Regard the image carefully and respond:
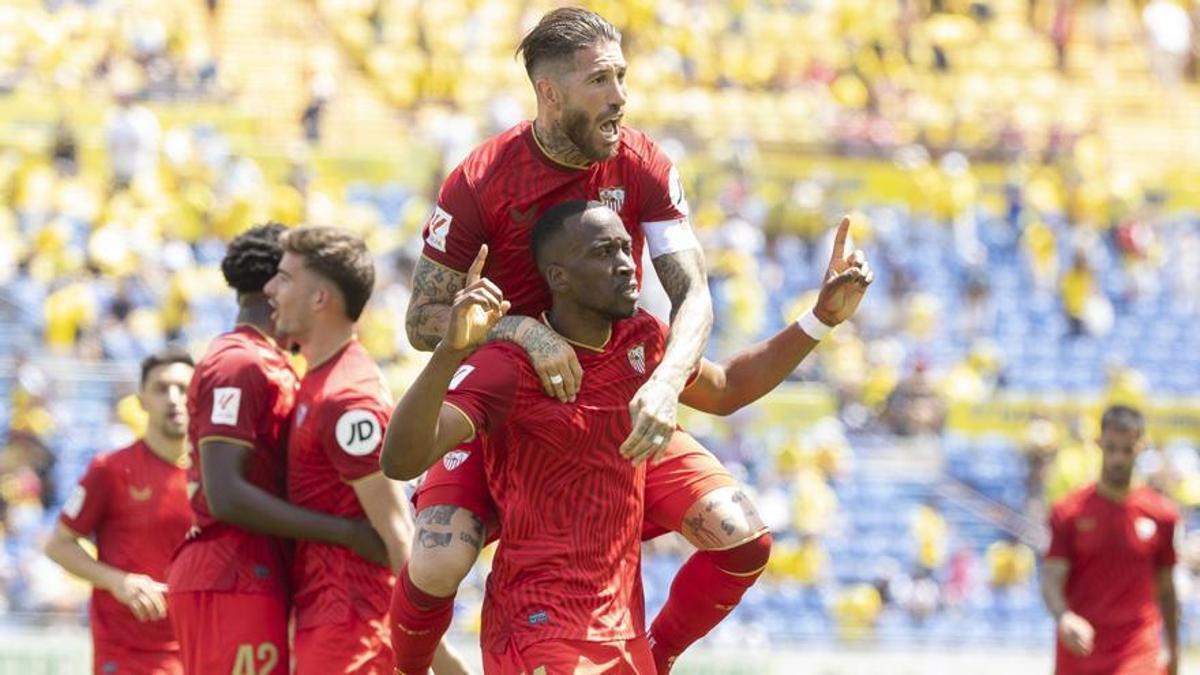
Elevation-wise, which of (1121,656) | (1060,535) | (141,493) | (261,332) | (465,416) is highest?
(465,416)

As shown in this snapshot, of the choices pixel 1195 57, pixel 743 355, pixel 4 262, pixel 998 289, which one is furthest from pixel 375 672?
pixel 1195 57

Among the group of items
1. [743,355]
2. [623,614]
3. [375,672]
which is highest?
[743,355]

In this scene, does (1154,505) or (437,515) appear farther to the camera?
(1154,505)

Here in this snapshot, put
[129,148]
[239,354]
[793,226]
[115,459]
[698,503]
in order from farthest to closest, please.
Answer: [793,226] → [129,148] → [115,459] → [239,354] → [698,503]

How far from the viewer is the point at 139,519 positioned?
374 inches

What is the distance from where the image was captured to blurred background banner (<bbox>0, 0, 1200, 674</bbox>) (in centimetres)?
2003

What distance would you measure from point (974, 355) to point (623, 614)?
742 inches

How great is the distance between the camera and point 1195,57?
32.4m

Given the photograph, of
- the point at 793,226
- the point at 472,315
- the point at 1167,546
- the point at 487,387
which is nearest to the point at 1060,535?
the point at 1167,546

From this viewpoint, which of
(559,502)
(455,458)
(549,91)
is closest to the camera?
(559,502)

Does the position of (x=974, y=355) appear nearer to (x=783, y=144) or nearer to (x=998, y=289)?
(x=998, y=289)

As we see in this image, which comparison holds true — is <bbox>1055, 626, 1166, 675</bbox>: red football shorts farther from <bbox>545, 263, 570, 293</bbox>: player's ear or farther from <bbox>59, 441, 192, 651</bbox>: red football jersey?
<bbox>545, 263, 570, 293</bbox>: player's ear

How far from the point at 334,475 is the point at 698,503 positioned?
148cm

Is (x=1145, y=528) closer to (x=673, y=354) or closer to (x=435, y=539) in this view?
(x=673, y=354)
